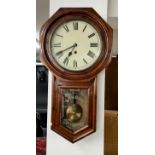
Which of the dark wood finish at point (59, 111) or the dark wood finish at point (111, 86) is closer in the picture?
the dark wood finish at point (59, 111)

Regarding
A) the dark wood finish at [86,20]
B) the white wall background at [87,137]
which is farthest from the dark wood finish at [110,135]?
the dark wood finish at [86,20]

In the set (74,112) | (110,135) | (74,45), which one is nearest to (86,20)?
(74,45)

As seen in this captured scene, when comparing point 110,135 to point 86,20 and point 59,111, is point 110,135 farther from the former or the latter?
point 86,20

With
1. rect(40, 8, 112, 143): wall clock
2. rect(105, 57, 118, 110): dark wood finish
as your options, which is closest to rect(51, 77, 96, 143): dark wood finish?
rect(40, 8, 112, 143): wall clock

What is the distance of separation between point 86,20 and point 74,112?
32cm

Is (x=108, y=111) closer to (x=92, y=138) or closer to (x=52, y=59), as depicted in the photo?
(x=92, y=138)

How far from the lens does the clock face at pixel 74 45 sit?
0.82 meters

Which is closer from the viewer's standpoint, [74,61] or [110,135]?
[74,61]

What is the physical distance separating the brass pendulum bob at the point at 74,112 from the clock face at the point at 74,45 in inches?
5.2

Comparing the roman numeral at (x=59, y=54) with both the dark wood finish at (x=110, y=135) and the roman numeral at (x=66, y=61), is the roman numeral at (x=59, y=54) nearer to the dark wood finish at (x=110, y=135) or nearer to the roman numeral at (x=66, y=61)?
the roman numeral at (x=66, y=61)

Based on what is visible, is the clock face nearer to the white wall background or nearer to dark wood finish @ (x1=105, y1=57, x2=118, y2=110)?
the white wall background

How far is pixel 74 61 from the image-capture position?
826 mm
